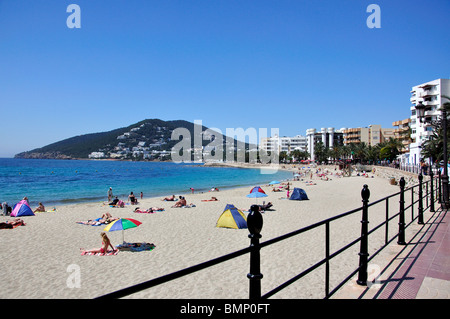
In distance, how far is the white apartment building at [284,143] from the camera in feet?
560

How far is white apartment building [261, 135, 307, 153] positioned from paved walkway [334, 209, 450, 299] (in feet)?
523

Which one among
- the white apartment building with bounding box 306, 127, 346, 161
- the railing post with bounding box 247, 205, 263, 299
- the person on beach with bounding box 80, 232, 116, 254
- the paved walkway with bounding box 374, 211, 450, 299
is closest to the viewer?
the railing post with bounding box 247, 205, 263, 299

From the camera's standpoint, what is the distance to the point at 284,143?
582ft

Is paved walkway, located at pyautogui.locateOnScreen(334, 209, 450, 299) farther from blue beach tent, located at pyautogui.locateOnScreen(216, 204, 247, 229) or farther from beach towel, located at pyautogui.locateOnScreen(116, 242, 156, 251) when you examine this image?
blue beach tent, located at pyautogui.locateOnScreen(216, 204, 247, 229)

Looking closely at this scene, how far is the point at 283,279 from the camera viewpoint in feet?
26.2

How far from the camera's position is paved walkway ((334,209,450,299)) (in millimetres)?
3797

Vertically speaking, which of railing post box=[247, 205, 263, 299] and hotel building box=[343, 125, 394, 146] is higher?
hotel building box=[343, 125, 394, 146]

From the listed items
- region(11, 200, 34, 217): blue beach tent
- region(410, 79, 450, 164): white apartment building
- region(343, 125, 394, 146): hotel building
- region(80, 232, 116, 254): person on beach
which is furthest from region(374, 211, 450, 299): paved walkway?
region(343, 125, 394, 146): hotel building

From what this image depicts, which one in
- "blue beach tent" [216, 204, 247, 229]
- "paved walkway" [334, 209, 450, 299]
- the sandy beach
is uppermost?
"paved walkway" [334, 209, 450, 299]

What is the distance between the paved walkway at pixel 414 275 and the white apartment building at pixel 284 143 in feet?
523

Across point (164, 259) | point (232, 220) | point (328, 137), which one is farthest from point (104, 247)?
point (328, 137)

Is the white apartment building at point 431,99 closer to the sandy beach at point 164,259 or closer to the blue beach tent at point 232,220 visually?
the sandy beach at point 164,259
